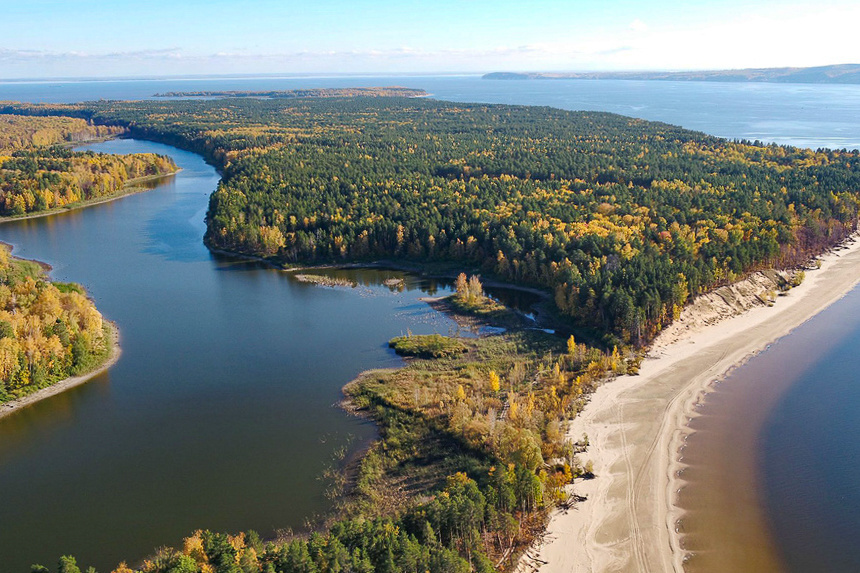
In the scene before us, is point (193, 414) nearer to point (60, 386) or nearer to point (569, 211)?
point (60, 386)

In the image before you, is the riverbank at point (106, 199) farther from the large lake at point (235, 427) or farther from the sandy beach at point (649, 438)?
the sandy beach at point (649, 438)

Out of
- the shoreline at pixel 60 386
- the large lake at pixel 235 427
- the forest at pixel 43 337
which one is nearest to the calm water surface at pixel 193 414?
the large lake at pixel 235 427

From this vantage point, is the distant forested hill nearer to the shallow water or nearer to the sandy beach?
the sandy beach

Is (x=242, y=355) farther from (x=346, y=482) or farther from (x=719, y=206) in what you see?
(x=719, y=206)

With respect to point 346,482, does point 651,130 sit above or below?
above

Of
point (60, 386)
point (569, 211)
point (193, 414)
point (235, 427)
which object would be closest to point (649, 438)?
point (235, 427)

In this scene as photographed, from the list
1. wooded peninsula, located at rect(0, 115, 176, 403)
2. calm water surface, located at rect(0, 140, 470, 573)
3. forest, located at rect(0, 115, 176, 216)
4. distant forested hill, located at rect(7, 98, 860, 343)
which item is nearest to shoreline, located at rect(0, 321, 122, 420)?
wooded peninsula, located at rect(0, 115, 176, 403)

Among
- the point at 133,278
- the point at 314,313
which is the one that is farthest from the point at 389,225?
the point at 133,278
